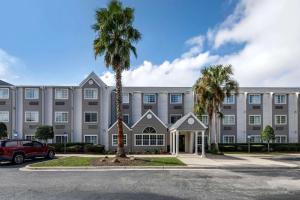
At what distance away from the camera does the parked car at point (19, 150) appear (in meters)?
24.3

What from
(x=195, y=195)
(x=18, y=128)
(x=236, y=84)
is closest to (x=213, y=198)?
(x=195, y=195)

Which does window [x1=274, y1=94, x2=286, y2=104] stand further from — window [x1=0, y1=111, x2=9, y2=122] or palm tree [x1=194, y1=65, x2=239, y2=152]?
window [x1=0, y1=111, x2=9, y2=122]

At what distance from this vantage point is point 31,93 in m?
44.4

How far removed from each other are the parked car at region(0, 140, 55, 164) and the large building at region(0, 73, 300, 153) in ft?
46.3

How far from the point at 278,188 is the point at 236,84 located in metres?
23.7

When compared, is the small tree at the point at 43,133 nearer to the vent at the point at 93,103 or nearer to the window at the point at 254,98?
the vent at the point at 93,103

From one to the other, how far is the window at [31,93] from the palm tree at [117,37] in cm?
1991

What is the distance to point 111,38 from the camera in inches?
1058

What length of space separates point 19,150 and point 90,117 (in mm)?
18966

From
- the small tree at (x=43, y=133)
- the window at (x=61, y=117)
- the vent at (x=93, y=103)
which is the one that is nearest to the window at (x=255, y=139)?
the vent at (x=93, y=103)

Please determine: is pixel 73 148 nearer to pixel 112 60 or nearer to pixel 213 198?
pixel 112 60

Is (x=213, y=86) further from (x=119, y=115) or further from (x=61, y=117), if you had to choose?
(x=61, y=117)

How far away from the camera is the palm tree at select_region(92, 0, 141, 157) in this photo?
26375 millimetres

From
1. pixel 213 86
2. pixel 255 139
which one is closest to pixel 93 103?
pixel 213 86
